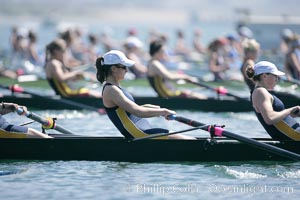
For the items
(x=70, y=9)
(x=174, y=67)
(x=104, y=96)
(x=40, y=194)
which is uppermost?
(x=70, y=9)

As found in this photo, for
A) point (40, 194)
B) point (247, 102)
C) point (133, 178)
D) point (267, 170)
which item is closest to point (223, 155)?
point (267, 170)

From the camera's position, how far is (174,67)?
3475 centimetres

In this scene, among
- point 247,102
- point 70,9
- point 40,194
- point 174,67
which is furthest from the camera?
point 70,9

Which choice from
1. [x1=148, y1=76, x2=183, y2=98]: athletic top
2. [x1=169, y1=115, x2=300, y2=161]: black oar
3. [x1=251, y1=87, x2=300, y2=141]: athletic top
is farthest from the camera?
[x1=148, y1=76, x2=183, y2=98]: athletic top

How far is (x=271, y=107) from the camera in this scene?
42.4 ft

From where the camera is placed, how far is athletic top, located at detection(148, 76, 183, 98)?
2069cm

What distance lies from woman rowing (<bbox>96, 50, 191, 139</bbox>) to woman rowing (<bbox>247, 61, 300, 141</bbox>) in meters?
1.24

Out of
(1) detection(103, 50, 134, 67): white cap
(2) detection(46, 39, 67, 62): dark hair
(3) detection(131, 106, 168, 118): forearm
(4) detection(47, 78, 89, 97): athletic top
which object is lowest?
(3) detection(131, 106, 168, 118): forearm

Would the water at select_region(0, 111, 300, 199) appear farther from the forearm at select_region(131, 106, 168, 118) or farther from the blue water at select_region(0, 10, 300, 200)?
the forearm at select_region(131, 106, 168, 118)

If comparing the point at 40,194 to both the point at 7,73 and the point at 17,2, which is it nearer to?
the point at 7,73

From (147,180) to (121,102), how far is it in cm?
126

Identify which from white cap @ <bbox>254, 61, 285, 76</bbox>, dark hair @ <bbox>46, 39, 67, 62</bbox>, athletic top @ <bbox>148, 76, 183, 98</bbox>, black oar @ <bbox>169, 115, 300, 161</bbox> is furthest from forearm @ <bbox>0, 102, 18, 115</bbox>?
athletic top @ <bbox>148, 76, 183, 98</bbox>

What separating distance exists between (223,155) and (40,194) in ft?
10.0

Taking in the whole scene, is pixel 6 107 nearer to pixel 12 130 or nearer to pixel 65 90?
pixel 12 130
